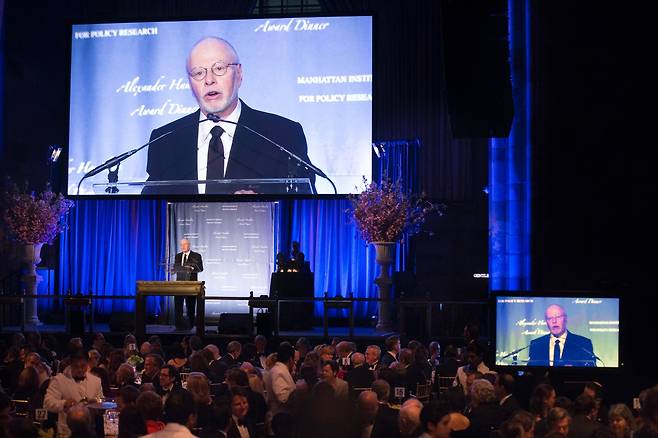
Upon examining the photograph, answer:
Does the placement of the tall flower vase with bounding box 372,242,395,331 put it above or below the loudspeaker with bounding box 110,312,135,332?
above

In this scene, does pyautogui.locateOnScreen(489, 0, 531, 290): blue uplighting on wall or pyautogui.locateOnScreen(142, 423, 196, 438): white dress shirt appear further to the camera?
pyautogui.locateOnScreen(489, 0, 531, 290): blue uplighting on wall

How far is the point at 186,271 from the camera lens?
14.7 m

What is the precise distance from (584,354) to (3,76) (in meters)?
13.8

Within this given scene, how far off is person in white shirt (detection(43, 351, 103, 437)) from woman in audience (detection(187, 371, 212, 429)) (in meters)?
0.97

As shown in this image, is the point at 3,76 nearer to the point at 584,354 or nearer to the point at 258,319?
the point at 258,319

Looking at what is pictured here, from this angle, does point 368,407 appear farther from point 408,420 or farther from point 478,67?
point 478,67

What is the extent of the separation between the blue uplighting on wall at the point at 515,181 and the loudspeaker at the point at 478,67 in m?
0.36

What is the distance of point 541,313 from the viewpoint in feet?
27.8

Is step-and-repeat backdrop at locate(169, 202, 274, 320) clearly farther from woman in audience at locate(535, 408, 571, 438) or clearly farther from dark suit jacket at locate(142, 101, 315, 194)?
woman in audience at locate(535, 408, 571, 438)

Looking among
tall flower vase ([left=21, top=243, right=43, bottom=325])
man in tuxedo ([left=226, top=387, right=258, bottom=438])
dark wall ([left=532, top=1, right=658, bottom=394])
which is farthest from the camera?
tall flower vase ([left=21, top=243, right=43, bottom=325])

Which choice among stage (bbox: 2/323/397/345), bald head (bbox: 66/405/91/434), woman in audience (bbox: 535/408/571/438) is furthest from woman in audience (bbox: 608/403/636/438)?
stage (bbox: 2/323/397/345)

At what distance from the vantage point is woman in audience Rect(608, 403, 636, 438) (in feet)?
20.2

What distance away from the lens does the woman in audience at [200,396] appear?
661cm

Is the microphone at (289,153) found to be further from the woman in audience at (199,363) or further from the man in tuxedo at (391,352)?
the woman in audience at (199,363)
